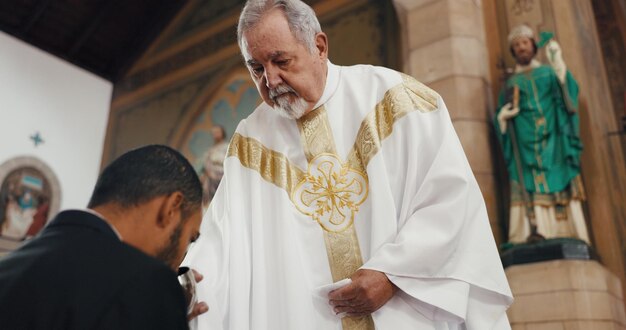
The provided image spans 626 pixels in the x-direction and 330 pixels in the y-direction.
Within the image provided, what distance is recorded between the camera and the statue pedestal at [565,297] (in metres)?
3.62

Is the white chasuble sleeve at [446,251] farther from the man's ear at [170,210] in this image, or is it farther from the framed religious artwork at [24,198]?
the framed religious artwork at [24,198]

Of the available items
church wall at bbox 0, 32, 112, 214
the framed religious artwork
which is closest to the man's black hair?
the framed religious artwork

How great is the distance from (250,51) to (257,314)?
89 cm

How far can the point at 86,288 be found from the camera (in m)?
0.95

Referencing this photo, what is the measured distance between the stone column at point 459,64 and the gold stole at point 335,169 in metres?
2.70

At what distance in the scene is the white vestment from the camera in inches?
63.2

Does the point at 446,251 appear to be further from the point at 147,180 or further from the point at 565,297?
the point at 565,297

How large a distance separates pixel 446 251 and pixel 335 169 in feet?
1.71

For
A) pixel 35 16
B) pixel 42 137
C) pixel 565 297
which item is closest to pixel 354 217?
pixel 565 297

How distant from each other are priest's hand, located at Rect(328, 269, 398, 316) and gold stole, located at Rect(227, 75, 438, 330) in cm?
19

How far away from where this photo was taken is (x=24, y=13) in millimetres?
8367

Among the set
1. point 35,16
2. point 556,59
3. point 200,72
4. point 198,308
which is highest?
point 35,16

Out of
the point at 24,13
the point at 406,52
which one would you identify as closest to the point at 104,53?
the point at 24,13

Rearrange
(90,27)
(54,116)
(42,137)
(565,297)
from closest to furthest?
(565,297), (42,137), (54,116), (90,27)
